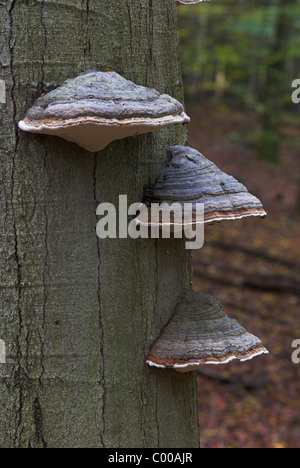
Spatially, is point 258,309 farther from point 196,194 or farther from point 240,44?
point 240,44

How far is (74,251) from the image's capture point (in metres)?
2.04

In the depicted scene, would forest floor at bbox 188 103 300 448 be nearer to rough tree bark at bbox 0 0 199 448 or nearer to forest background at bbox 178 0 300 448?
forest background at bbox 178 0 300 448

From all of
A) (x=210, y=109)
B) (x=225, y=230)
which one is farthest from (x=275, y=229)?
(x=210, y=109)

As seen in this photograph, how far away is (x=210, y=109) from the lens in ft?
97.5

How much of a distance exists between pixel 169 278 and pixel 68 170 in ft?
2.38

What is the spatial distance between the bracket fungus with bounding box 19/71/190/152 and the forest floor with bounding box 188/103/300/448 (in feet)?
14.0

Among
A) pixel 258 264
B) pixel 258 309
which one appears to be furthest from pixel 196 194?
pixel 258 264

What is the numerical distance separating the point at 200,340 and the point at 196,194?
25.4 inches

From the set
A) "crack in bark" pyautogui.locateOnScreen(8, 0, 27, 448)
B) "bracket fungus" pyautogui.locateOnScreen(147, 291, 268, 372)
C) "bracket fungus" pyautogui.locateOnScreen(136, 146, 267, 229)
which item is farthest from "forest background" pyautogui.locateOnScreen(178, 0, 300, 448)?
"bracket fungus" pyautogui.locateOnScreen(136, 146, 267, 229)

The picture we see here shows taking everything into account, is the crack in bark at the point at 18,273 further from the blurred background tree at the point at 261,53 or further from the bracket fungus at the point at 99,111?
the blurred background tree at the point at 261,53

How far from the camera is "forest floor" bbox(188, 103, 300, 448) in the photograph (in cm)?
692

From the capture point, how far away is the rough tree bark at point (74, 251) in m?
1.94
